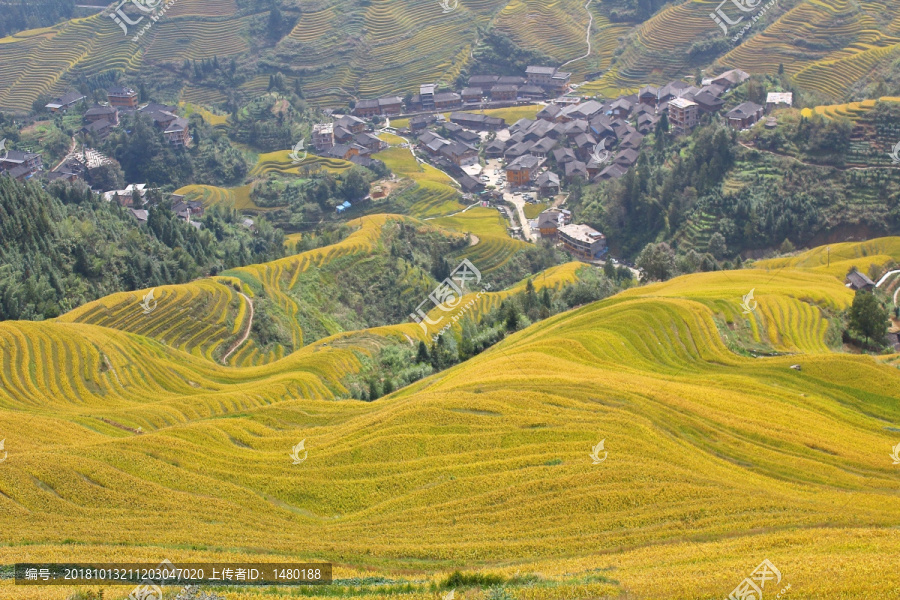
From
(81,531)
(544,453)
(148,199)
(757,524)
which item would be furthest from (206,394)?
(148,199)

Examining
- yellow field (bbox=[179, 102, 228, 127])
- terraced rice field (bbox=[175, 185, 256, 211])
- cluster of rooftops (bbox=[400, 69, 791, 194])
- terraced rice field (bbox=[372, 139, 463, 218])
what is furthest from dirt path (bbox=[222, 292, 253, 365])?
yellow field (bbox=[179, 102, 228, 127])

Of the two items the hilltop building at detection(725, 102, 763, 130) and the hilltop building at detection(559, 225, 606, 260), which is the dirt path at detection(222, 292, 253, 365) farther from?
the hilltop building at detection(725, 102, 763, 130)

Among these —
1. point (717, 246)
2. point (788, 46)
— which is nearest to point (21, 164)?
point (717, 246)

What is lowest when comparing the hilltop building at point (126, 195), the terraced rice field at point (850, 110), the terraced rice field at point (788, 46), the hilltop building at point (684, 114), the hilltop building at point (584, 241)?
the hilltop building at point (584, 241)

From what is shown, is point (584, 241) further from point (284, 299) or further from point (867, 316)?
point (867, 316)

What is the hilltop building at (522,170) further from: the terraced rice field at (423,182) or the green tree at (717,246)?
the green tree at (717,246)

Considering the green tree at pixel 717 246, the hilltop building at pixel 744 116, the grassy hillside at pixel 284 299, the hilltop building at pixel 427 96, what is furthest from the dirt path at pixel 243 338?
the hilltop building at pixel 427 96

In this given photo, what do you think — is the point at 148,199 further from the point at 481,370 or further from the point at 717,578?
the point at 717,578
